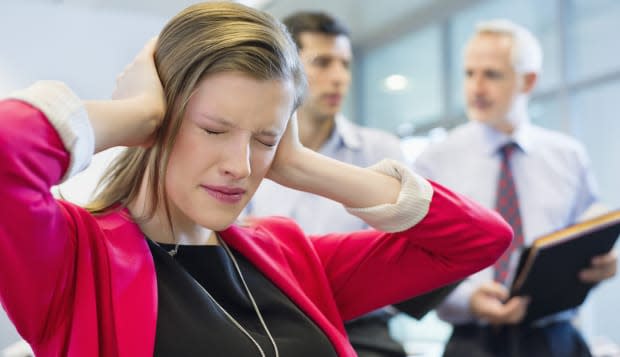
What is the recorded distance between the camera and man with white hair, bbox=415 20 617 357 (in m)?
2.05

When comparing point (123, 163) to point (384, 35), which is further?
point (384, 35)

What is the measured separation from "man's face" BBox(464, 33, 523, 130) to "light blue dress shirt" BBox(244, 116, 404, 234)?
1.26 feet

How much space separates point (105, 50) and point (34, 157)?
34.0 inches

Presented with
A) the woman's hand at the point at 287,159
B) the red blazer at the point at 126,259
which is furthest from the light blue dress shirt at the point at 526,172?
the woman's hand at the point at 287,159

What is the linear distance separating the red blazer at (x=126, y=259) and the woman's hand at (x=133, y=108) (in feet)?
0.26

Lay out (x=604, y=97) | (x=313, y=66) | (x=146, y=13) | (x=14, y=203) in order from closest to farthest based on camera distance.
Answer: (x=14, y=203)
(x=146, y=13)
(x=313, y=66)
(x=604, y=97)

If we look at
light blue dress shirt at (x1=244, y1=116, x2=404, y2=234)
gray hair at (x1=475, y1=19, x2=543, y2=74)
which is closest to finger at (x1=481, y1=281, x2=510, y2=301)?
light blue dress shirt at (x1=244, y1=116, x2=404, y2=234)

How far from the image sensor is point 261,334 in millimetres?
1176

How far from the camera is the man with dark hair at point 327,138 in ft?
6.92

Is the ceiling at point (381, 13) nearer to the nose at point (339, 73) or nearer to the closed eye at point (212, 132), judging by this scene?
the nose at point (339, 73)

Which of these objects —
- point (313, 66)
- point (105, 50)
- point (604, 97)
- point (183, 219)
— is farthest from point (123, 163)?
point (604, 97)

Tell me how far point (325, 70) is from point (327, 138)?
27 centimetres

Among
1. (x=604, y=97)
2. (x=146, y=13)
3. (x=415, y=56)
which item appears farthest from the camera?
(x=415, y=56)

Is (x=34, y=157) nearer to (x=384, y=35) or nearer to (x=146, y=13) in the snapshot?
(x=146, y=13)
